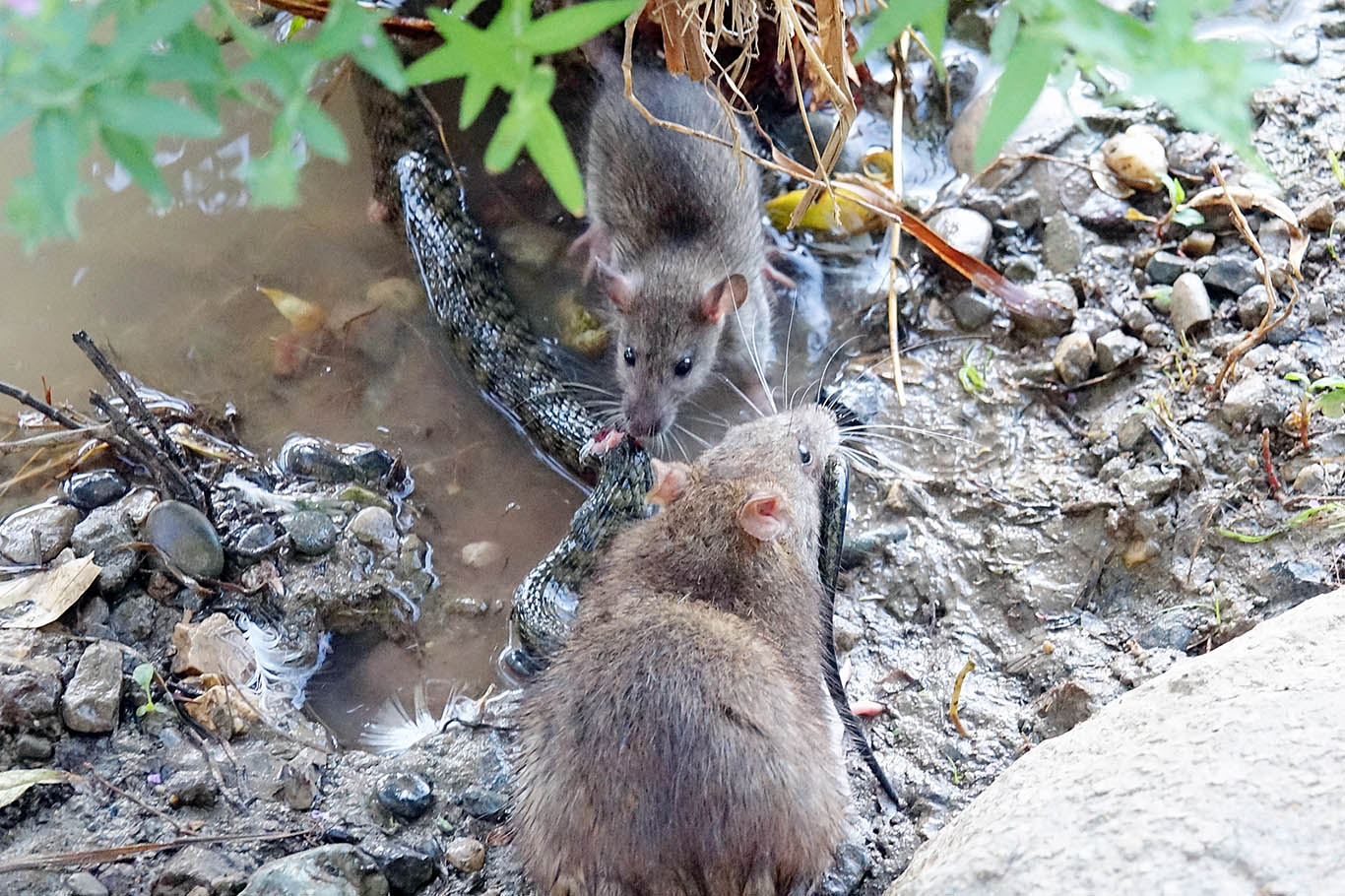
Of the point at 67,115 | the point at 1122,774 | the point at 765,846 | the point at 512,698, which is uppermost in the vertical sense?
the point at 67,115

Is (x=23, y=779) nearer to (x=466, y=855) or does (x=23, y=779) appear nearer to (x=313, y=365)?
(x=466, y=855)

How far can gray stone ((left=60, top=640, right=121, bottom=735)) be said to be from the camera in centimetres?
310

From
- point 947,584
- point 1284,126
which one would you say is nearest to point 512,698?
point 947,584

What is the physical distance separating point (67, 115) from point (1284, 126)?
4.60 m

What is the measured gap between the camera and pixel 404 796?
3.15 m

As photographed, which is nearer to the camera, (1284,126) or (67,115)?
(67,115)

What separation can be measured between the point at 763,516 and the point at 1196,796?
1.42 metres

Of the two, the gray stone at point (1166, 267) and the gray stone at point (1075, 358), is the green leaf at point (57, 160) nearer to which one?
the gray stone at point (1075, 358)

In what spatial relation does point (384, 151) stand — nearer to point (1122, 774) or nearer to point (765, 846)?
point (765, 846)

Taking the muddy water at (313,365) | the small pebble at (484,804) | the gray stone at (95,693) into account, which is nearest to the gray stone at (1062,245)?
the muddy water at (313,365)

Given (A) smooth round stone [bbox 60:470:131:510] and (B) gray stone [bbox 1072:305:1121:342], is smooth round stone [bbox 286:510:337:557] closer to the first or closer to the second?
(A) smooth round stone [bbox 60:470:131:510]

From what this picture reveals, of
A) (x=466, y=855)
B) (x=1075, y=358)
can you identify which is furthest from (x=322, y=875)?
(x=1075, y=358)

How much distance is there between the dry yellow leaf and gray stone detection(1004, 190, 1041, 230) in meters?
3.12

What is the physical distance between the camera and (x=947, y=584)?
3.67 m
